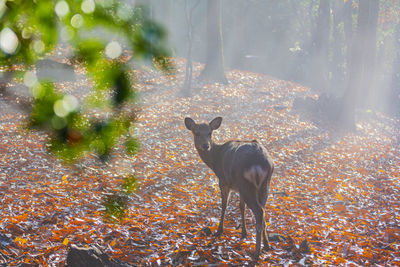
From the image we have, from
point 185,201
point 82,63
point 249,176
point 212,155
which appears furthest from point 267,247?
point 82,63

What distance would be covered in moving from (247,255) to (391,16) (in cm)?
3919

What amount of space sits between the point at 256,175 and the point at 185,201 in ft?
8.94

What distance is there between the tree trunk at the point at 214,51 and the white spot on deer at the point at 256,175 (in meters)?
14.8

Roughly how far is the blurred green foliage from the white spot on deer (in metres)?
4.98

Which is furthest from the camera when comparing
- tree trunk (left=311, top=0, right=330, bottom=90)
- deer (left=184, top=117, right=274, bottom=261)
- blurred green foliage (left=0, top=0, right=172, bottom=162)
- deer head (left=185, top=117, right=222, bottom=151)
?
tree trunk (left=311, top=0, right=330, bottom=90)

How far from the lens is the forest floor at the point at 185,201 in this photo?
5520mm

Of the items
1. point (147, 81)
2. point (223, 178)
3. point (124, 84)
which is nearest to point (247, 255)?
point (223, 178)

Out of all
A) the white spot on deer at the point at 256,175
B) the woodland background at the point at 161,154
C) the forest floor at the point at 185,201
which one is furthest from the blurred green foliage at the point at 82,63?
the white spot on deer at the point at 256,175

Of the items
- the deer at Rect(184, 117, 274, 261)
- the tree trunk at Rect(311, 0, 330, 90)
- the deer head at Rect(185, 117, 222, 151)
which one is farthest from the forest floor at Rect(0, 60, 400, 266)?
the tree trunk at Rect(311, 0, 330, 90)

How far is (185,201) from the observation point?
8.01 m

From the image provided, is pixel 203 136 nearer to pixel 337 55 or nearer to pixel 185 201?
pixel 185 201

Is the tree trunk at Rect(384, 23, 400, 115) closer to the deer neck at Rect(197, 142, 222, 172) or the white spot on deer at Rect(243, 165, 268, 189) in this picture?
the deer neck at Rect(197, 142, 222, 172)

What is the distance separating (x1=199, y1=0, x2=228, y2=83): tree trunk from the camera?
2044 cm

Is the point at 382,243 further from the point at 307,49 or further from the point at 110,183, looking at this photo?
the point at 307,49
